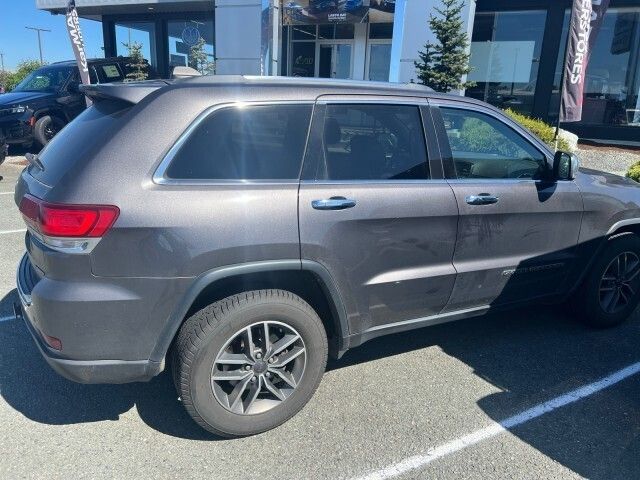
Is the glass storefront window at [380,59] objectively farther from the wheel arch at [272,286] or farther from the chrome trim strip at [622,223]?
the wheel arch at [272,286]

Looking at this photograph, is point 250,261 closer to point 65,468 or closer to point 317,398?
point 317,398

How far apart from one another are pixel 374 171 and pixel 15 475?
7.86ft

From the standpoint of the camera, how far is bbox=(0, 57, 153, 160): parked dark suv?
11508 millimetres

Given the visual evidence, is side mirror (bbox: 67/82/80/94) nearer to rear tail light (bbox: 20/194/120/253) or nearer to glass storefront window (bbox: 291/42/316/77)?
glass storefront window (bbox: 291/42/316/77)

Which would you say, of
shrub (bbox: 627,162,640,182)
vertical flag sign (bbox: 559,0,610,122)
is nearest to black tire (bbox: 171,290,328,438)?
shrub (bbox: 627,162,640,182)

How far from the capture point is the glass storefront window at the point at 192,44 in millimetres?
18766

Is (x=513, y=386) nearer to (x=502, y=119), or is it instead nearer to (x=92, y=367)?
(x=502, y=119)

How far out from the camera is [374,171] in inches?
123

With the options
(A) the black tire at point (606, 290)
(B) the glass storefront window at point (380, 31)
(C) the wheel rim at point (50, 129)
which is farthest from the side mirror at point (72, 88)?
(A) the black tire at point (606, 290)

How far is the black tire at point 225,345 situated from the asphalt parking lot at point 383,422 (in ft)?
Answer: 0.38

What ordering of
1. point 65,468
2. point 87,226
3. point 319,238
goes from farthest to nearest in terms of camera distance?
point 319,238
point 65,468
point 87,226

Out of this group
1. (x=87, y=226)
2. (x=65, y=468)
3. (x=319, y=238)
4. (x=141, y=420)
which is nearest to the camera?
(x=87, y=226)

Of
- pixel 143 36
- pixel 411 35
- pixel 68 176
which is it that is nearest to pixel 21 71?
pixel 143 36

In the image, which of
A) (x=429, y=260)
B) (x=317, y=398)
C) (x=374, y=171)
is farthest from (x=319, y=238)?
(x=317, y=398)
